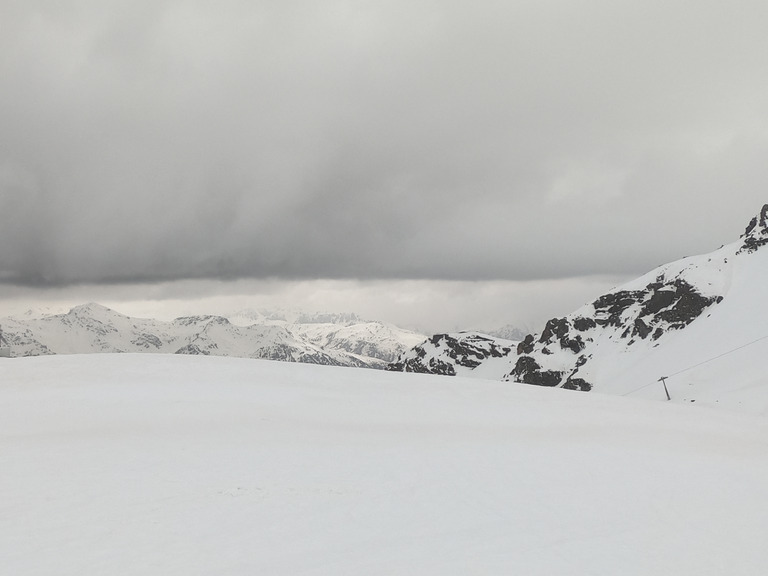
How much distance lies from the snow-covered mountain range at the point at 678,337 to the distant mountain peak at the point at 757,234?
0.26 m

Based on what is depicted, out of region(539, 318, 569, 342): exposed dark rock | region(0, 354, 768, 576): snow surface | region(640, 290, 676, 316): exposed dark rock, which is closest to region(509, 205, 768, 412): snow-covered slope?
region(640, 290, 676, 316): exposed dark rock

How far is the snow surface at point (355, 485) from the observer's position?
680 cm

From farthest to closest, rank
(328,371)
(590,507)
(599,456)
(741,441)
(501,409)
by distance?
(328,371) < (501,409) < (741,441) < (599,456) < (590,507)

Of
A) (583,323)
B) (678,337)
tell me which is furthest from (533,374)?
(678,337)

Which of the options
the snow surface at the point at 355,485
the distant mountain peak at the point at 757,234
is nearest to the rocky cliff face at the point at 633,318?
the distant mountain peak at the point at 757,234

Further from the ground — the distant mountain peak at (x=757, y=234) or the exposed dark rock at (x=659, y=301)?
the distant mountain peak at (x=757, y=234)

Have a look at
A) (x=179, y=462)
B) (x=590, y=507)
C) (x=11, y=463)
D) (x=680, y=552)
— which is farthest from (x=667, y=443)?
(x=11, y=463)

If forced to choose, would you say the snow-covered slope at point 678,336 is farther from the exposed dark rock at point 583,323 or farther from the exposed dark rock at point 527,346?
the exposed dark rock at point 527,346

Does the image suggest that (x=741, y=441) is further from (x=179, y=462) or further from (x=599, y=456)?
(x=179, y=462)

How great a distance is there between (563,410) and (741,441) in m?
5.32

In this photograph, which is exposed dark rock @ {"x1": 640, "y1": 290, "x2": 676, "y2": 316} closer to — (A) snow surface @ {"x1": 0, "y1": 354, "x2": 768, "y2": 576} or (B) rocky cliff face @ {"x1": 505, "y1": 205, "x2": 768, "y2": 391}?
(B) rocky cliff face @ {"x1": 505, "y1": 205, "x2": 768, "y2": 391}

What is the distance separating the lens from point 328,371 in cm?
2164

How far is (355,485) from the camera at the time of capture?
947 centimetres

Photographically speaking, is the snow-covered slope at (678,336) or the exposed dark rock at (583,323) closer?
the snow-covered slope at (678,336)
